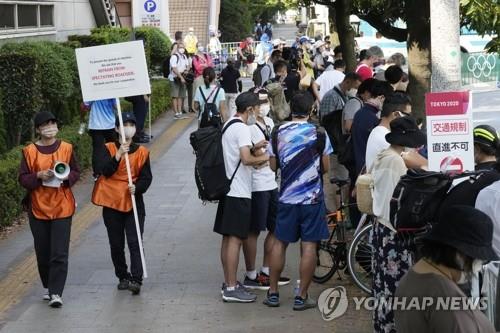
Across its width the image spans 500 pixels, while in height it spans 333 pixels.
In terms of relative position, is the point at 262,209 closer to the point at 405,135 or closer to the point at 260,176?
the point at 260,176

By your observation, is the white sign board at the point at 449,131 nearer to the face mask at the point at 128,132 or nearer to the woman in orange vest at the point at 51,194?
the face mask at the point at 128,132

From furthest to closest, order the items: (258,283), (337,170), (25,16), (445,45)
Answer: (25,16) → (337,170) → (258,283) → (445,45)

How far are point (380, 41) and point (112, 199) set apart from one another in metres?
27.5

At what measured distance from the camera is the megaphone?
330 inches

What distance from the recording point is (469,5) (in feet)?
35.0

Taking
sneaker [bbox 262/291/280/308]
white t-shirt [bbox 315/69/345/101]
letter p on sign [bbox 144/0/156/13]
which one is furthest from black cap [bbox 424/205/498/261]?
letter p on sign [bbox 144/0/156/13]

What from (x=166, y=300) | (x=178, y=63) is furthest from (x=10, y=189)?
(x=178, y=63)

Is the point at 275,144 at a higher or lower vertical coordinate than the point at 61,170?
higher

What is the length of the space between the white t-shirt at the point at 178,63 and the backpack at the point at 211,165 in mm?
14843

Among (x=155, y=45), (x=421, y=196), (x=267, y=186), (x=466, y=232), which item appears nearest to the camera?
(x=466, y=232)

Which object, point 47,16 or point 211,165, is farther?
point 47,16

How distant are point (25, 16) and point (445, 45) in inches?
481

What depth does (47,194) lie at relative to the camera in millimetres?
8438

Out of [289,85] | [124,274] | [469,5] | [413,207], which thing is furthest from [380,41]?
[413,207]
